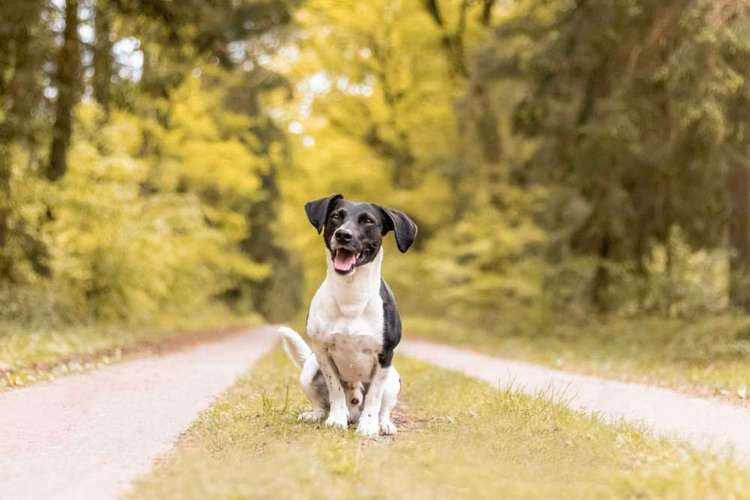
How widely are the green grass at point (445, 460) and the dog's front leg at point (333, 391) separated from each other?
20cm

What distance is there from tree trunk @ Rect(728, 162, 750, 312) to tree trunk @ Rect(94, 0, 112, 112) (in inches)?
446

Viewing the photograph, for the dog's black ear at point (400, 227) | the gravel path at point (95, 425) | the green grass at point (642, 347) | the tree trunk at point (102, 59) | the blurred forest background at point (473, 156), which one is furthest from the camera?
the tree trunk at point (102, 59)

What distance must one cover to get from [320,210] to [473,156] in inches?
712

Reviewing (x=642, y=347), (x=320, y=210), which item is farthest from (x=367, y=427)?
(x=642, y=347)

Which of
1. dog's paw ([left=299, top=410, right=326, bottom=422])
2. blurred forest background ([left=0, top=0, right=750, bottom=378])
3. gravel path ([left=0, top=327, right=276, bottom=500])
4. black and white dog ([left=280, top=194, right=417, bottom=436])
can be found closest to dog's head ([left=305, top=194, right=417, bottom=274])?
black and white dog ([left=280, top=194, right=417, bottom=436])

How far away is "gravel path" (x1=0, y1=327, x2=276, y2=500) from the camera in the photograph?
469 cm

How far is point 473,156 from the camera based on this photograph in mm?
23984

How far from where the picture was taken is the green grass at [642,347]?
1083 cm

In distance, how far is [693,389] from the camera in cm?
978

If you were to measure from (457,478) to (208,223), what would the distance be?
25.6 metres

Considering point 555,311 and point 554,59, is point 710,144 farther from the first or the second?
point 555,311

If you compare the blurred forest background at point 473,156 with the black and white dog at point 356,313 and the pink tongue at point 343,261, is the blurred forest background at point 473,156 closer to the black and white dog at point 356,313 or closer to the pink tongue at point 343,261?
the black and white dog at point 356,313

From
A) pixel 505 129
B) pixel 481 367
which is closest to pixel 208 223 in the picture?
pixel 505 129

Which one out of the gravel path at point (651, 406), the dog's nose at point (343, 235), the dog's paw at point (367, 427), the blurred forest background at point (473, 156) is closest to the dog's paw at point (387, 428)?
the dog's paw at point (367, 427)
